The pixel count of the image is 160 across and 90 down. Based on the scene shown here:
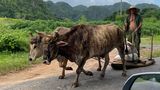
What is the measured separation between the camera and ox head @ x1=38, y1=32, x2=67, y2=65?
12148 mm

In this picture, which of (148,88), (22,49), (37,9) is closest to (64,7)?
(37,9)

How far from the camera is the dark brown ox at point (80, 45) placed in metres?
12.3

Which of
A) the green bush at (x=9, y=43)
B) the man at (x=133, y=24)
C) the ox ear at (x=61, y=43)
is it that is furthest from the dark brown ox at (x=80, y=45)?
the green bush at (x=9, y=43)

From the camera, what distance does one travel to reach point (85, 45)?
12719mm

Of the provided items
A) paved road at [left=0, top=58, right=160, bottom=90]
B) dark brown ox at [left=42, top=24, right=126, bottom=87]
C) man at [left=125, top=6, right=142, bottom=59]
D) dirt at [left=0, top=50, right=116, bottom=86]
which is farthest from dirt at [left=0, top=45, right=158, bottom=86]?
dark brown ox at [left=42, top=24, right=126, bottom=87]

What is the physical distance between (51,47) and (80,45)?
0.86 meters

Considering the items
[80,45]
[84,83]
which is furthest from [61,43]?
[84,83]

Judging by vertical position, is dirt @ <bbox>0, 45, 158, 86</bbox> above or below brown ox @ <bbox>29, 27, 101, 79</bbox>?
below

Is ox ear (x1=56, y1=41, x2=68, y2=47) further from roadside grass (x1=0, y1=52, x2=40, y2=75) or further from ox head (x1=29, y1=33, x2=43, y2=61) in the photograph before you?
roadside grass (x1=0, y1=52, x2=40, y2=75)

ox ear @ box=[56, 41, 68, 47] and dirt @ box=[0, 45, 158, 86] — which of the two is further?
dirt @ box=[0, 45, 158, 86]

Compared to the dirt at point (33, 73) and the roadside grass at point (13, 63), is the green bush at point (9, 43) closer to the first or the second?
the roadside grass at point (13, 63)

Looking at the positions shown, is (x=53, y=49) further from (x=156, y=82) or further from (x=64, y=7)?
(x=64, y=7)

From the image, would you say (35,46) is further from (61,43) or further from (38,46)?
(61,43)

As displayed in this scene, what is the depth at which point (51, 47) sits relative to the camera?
12250 millimetres
